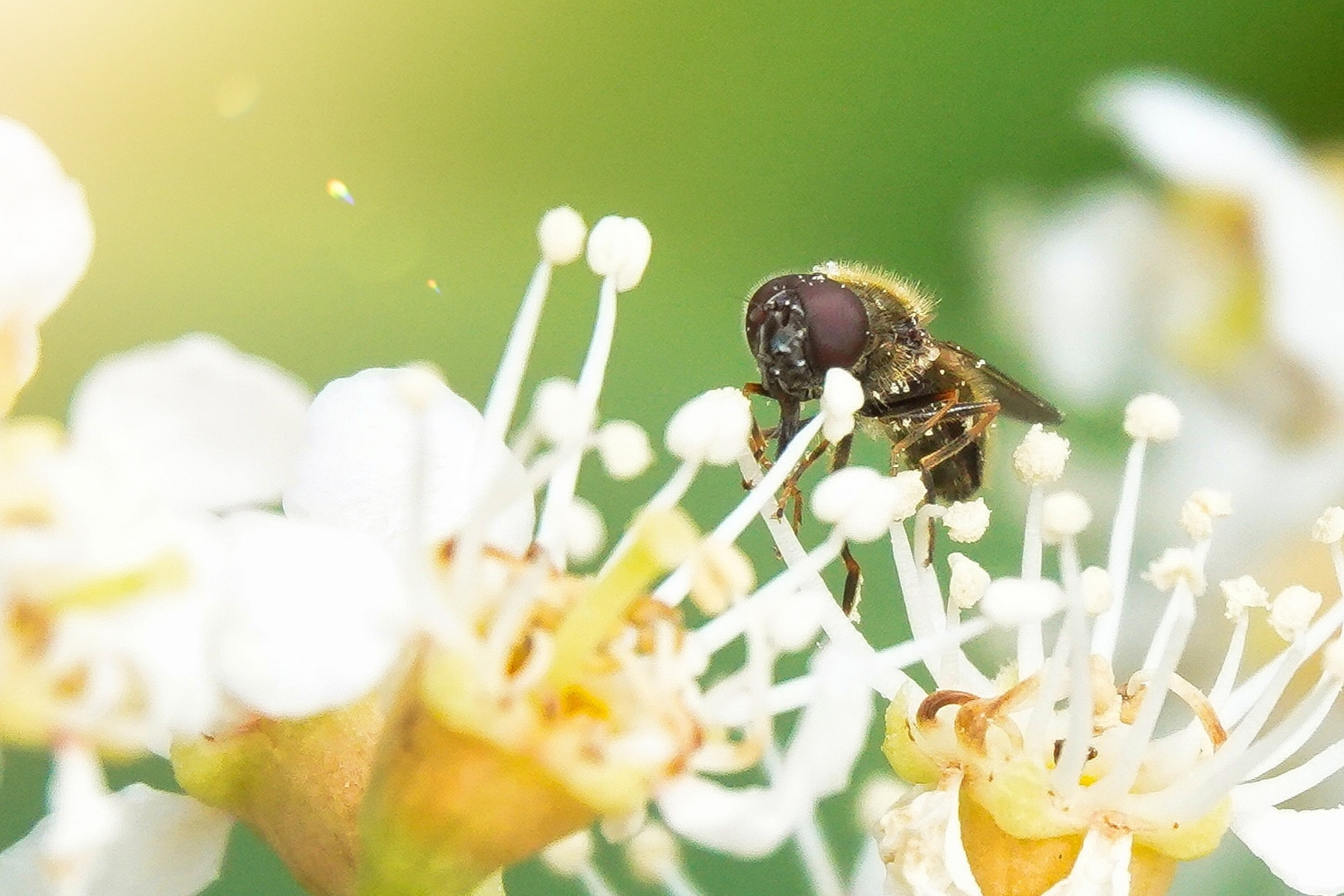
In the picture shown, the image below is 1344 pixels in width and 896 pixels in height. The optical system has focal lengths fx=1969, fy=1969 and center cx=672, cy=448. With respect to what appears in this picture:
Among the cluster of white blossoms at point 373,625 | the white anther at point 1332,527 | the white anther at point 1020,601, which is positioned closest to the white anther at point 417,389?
the cluster of white blossoms at point 373,625

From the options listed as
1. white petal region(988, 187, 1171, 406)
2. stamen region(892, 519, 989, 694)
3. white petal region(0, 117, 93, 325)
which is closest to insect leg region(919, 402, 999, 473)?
stamen region(892, 519, 989, 694)

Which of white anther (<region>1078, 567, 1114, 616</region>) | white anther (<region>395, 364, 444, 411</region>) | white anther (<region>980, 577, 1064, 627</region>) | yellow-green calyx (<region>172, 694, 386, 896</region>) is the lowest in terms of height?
yellow-green calyx (<region>172, 694, 386, 896</region>)

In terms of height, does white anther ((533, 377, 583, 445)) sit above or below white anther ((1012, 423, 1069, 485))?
above

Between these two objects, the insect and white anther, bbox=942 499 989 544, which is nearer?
white anther, bbox=942 499 989 544

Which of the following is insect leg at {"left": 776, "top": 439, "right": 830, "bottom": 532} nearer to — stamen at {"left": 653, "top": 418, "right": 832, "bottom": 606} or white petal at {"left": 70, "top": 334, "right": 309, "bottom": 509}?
stamen at {"left": 653, "top": 418, "right": 832, "bottom": 606}

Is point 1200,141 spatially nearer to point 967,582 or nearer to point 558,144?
point 558,144

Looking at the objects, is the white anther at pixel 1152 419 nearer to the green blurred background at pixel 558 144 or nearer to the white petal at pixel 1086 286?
the green blurred background at pixel 558 144
